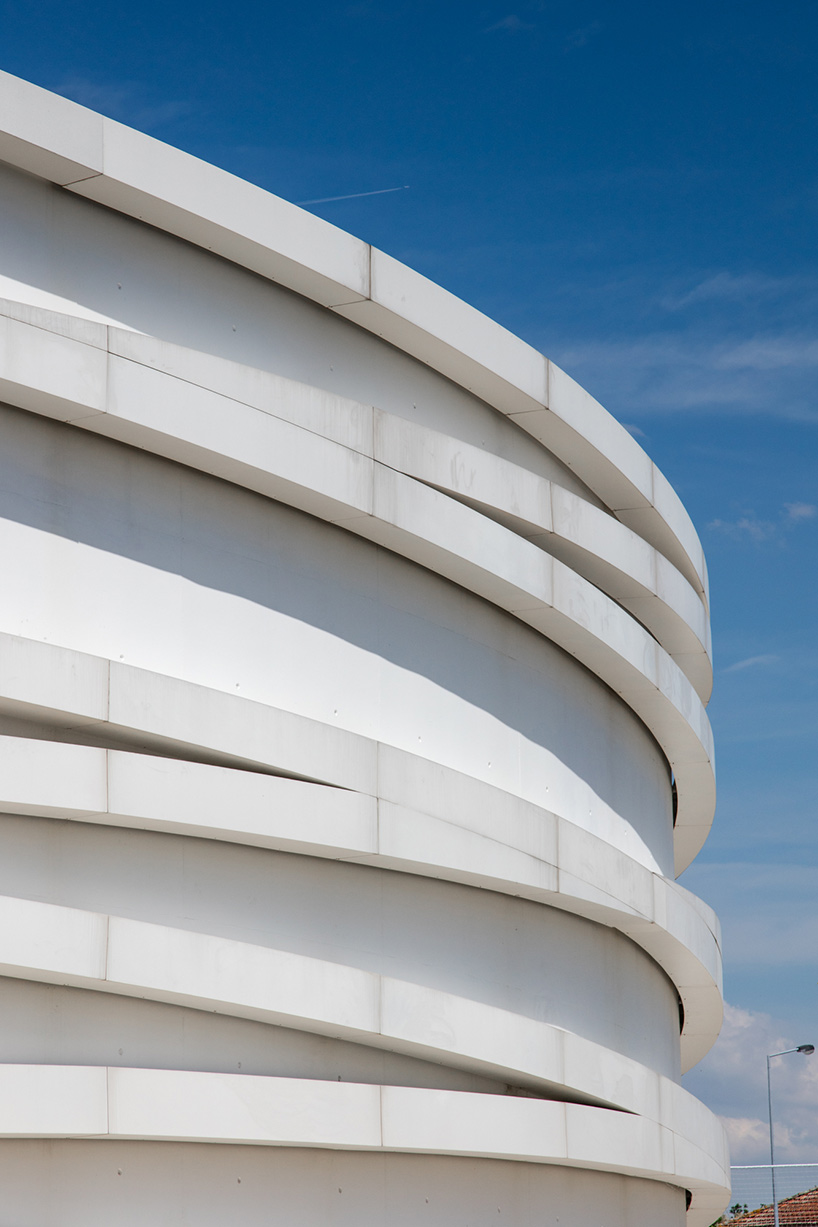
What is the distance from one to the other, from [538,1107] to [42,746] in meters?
5.18

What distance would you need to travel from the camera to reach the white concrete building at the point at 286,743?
10188 mm

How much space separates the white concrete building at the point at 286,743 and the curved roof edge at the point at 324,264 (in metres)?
0.04

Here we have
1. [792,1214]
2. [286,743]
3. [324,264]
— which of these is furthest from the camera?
[792,1214]

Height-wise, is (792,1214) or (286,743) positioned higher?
(286,743)

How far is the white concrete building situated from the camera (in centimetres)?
1019

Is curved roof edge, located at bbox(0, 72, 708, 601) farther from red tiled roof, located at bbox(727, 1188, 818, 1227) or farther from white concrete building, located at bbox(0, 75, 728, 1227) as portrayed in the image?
red tiled roof, located at bbox(727, 1188, 818, 1227)

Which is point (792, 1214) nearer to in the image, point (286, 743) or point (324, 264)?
point (286, 743)

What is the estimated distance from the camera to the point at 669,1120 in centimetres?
1435

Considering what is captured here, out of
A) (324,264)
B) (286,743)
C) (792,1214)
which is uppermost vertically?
(324,264)

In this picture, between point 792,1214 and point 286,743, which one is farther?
point 792,1214

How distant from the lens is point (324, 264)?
1256cm

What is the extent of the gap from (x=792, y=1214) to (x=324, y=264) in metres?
37.9

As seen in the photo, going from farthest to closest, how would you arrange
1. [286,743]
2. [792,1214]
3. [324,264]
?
[792,1214] → [324,264] → [286,743]

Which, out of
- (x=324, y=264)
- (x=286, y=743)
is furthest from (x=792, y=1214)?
(x=324, y=264)
